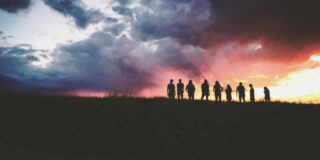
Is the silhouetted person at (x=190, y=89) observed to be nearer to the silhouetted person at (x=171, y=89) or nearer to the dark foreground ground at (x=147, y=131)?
the silhouetted person at (x=171, y=89)

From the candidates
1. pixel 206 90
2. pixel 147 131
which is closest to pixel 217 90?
pixel 206 90

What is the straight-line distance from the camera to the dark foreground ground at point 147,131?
19.6 metres

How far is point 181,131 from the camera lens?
2053cm

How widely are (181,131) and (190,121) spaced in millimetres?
1003

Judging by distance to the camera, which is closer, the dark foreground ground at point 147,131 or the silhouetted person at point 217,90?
the dark foreground ground at point 147,131

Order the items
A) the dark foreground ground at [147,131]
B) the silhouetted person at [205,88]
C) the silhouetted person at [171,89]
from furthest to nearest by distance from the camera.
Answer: the silhouetted person at [205,88]
the silhouetted person at [171,89]
the dark foreground ground at [147,131]

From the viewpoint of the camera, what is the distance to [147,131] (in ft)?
67.7

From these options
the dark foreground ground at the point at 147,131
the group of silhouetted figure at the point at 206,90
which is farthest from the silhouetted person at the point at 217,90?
the dark foreground ground at the point at 147,131

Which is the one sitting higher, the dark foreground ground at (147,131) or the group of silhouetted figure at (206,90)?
the group of silhouetted figure at (206,90)

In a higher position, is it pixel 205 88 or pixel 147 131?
pixel 205 88

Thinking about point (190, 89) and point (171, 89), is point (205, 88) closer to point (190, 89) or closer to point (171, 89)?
point (190, 89)

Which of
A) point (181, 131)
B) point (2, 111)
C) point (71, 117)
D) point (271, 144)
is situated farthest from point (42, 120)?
point (271, 144)

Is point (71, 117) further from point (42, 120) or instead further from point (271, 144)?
point (271, 144)

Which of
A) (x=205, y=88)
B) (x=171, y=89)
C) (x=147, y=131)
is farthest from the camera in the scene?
(x=205, y=88)
